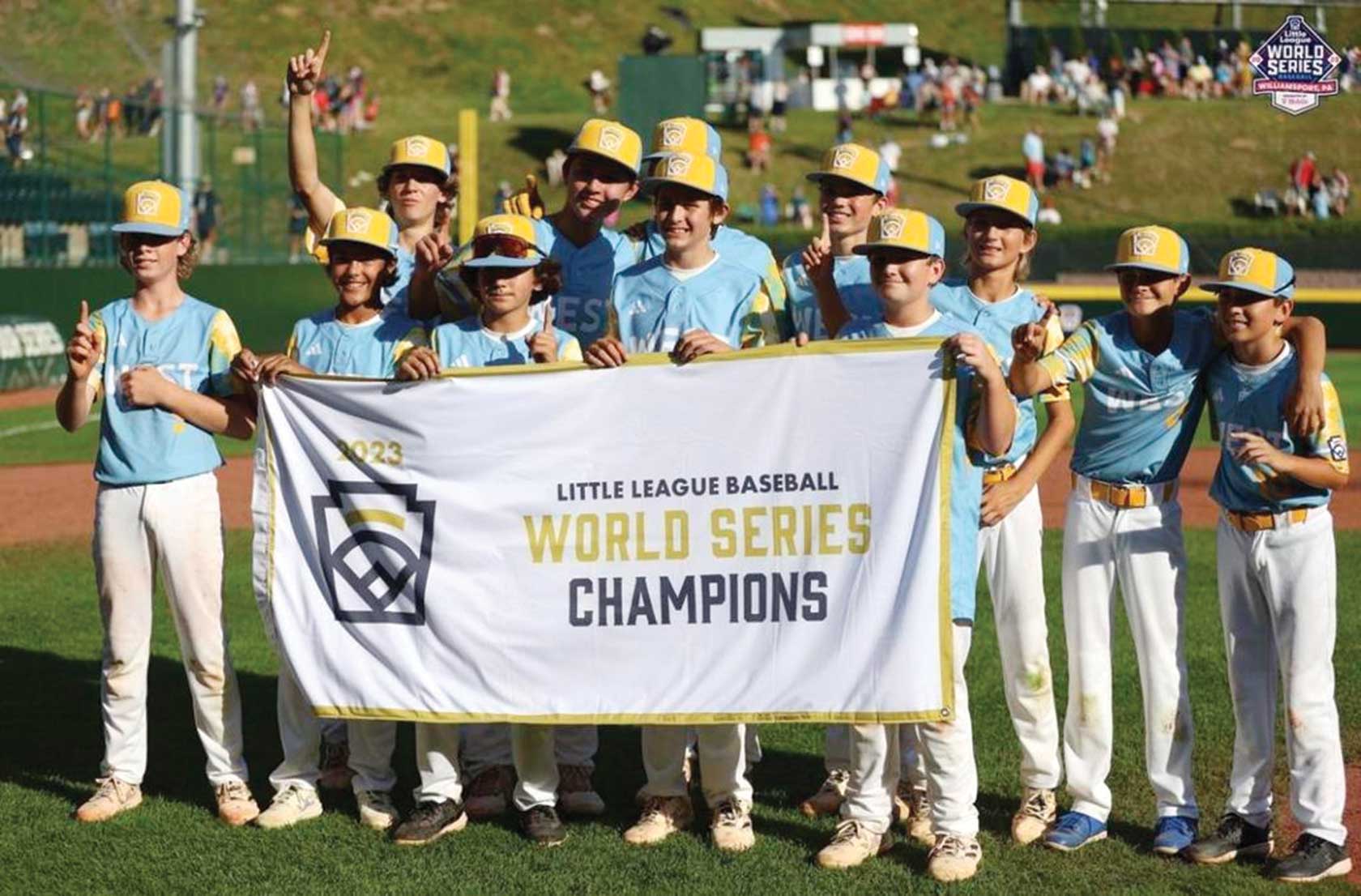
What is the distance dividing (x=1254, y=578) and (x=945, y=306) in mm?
1405

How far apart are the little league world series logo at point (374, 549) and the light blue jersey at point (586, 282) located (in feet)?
4.03

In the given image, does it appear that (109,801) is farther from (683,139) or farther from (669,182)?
(683,139)

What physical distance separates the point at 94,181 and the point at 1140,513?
23149 mm

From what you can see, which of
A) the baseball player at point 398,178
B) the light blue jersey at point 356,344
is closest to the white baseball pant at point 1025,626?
the light blue jersey at point 356,344

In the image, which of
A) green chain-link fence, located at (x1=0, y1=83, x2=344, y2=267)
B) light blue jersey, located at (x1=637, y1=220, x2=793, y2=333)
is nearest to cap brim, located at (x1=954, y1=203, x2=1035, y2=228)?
light blue jersey, located at (x1=637, y1=220, x2=793, y2=333)

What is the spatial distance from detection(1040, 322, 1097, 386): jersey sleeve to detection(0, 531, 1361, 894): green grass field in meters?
1.64

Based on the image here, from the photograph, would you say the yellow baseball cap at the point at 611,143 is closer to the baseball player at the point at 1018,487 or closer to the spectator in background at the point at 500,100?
the baseball player at the point at 1018,487

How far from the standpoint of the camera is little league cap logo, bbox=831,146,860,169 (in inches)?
279

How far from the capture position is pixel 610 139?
7.34m

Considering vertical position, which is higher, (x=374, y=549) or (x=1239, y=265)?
(x=1239, y=265)

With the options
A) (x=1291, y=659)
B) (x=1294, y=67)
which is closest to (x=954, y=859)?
(x=1291, y=659)

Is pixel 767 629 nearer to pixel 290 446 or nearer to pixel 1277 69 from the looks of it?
pixel 290 446

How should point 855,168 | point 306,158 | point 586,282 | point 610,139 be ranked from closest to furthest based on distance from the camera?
point 855,168 → point 610,139 → point 586,282 → point 306,158

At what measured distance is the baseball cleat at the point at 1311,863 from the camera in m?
6.27
